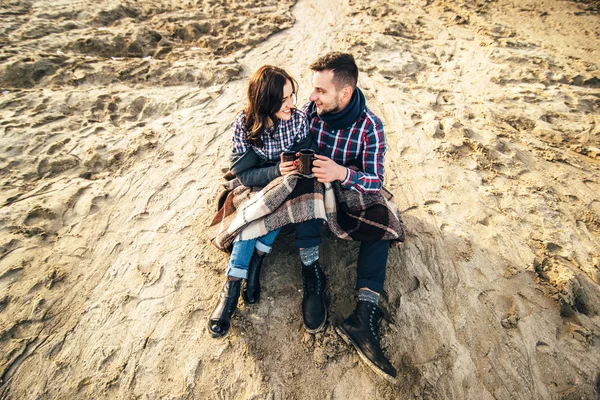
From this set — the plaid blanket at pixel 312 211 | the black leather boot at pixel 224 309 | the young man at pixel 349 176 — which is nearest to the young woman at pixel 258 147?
the black leather boot at pixel 224 309

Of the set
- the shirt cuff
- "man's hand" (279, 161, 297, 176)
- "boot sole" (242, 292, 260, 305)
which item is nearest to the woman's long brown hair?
"man's hand" (279, 161, 297, 176)

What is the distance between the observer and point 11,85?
168 inches

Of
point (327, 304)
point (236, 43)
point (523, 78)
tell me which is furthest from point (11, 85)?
point (523, 78)

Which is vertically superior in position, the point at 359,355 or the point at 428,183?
the point at 428,183

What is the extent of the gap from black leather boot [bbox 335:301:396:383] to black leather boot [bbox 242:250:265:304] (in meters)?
0.67

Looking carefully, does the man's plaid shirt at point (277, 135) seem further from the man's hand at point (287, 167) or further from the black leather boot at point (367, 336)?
the black leather boot at point (367, 336)

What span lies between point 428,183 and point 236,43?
4.58 m

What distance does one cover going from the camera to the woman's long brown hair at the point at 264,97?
2043 mm

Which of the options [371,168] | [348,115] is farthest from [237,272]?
[348,115]

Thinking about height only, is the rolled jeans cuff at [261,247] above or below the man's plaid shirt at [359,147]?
below

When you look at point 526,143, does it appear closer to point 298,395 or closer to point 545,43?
point 545,43

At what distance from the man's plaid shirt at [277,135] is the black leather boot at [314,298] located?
954mm

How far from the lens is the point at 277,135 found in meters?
2.26

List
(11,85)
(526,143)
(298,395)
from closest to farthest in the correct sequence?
(298,395) → (526,143) → (11,85)
